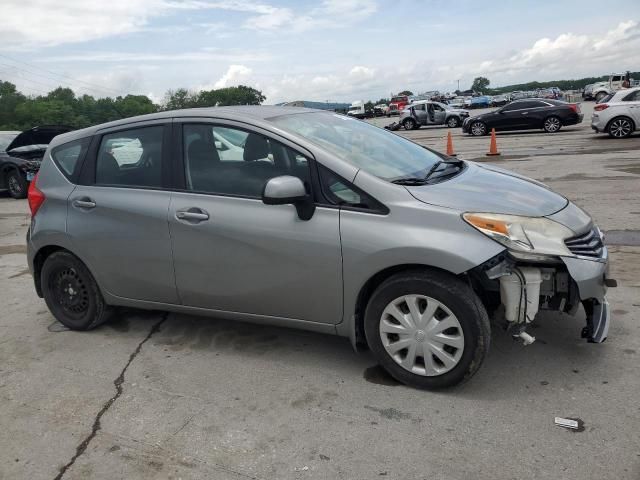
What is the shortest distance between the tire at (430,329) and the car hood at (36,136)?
11.5m

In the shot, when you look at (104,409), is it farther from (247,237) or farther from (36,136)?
(36,136)

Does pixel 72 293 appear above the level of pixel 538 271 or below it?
below

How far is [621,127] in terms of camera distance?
16.5m

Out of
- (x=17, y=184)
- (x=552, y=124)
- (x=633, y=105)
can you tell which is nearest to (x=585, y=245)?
(x=17, y=184)

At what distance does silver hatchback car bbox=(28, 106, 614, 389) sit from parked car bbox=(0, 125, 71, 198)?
9.64 m

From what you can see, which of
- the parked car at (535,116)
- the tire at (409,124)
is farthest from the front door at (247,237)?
the tire at (409,124)

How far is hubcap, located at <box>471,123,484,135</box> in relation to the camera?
2361cm

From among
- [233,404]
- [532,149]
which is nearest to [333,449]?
[233,404]

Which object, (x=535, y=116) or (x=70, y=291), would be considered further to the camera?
(x=535, y=116)

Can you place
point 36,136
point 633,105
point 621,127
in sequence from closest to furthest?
point 36,136
point 633,105
point 621,127

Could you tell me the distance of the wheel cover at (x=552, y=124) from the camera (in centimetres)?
2175

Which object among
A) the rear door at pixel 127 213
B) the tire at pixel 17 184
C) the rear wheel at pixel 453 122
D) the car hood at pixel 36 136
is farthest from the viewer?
the rear wheel at pixel 453 122

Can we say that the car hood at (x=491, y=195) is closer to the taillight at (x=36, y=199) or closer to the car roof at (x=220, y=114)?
the car roof at (x=220, y=114)

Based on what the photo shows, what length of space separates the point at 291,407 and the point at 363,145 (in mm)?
1789
